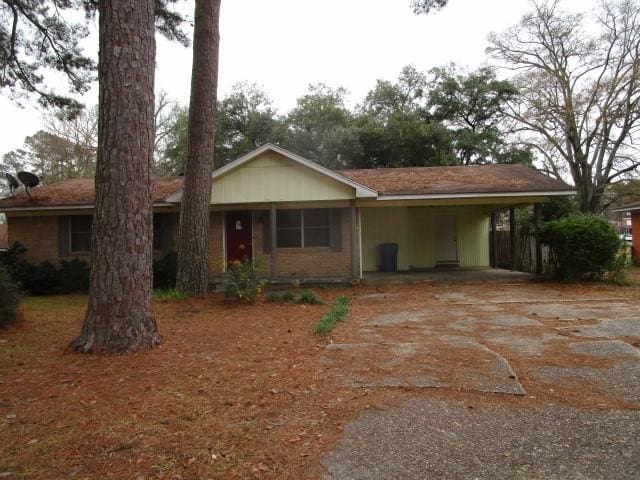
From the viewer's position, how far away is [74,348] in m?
4.82

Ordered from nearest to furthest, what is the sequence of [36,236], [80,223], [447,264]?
[36,236]
[80,223]
[447,264]

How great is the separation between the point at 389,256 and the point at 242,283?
7.24 m

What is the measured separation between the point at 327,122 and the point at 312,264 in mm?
14063

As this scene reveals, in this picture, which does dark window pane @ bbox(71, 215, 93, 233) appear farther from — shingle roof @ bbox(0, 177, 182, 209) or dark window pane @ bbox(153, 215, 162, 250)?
dark window pane @ bbox(153, 215, 162, 250)

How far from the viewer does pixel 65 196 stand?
42.2ft

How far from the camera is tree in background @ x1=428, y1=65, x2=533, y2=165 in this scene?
2361 centimetres

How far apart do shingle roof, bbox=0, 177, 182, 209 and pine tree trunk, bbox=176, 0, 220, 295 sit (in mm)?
3378

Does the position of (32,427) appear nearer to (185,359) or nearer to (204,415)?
(204,415)

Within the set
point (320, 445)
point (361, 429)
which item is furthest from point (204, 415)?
point (361, 429)

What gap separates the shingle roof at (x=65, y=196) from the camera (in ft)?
40.3

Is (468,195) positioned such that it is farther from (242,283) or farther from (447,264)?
(242,283)

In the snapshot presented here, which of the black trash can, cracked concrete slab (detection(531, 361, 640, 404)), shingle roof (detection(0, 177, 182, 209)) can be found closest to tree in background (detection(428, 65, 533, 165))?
the black trash can

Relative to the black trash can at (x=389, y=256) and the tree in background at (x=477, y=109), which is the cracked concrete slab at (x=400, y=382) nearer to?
the black trash can at (x=389, y=256)

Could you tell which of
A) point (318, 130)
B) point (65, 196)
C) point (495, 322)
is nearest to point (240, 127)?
point (318, 130)
